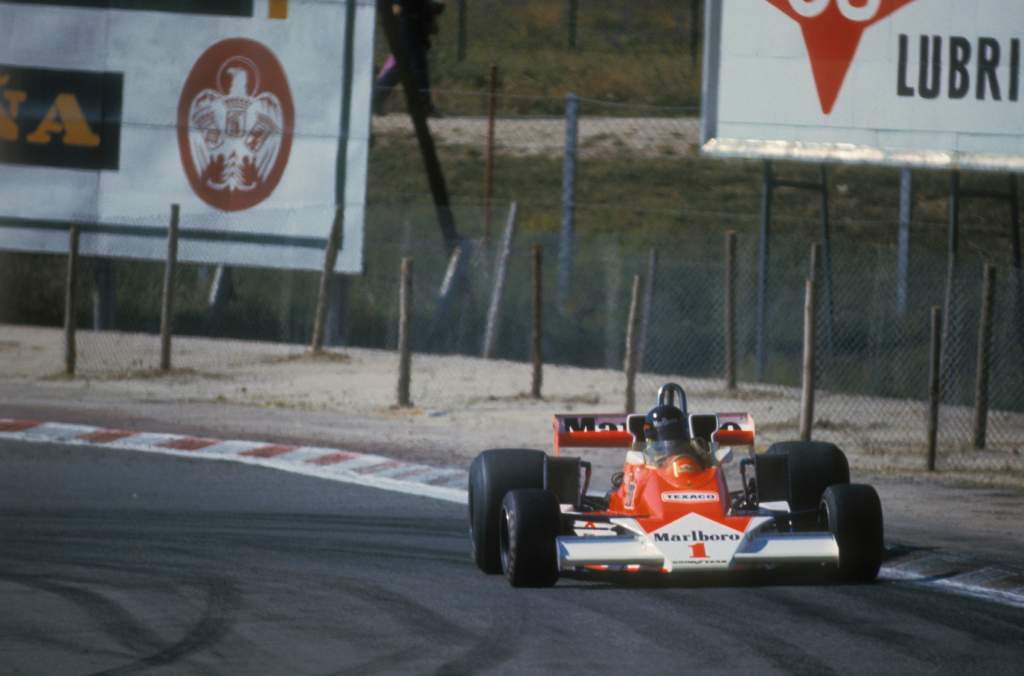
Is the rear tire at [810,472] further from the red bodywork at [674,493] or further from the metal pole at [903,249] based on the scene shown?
the metal pole at [903,249]

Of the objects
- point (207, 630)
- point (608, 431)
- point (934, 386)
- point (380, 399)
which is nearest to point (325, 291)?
point (380, 399)

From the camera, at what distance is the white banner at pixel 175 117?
86.4 feet

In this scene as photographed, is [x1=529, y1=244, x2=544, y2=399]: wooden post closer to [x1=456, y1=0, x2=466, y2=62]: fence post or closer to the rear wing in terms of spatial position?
the rear wing

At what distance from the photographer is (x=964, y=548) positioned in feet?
40.6

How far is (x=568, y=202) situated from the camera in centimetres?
2547

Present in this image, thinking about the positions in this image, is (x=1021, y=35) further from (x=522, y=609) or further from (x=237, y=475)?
(x=522, y=609)

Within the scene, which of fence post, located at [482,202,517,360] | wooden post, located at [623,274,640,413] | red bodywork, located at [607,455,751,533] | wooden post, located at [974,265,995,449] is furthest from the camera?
fence post, located at [482,202,517,360]

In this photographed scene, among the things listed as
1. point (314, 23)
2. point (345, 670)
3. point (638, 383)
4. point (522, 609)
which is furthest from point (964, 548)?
point (314, 23)

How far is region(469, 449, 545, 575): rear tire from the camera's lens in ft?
35.8

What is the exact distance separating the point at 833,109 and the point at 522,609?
13.3m

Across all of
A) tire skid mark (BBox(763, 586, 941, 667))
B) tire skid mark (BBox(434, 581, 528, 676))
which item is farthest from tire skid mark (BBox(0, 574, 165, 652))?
tire skid mark (BBox(763, 586, 941, 667))

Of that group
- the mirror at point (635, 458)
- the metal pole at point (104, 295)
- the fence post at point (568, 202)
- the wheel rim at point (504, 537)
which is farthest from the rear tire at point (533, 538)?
the metal pole at point (104, 295)

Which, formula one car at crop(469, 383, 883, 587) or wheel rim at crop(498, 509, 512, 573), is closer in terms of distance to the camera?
formula one car at crop(469, 383, 883, 587)

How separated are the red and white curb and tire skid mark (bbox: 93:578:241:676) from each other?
13.8 ft
